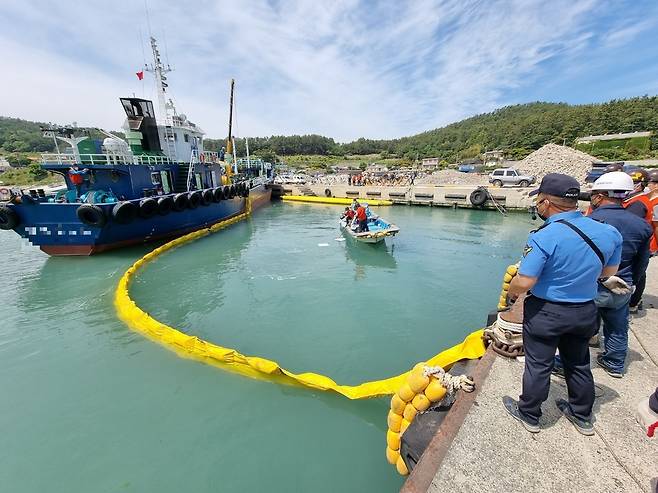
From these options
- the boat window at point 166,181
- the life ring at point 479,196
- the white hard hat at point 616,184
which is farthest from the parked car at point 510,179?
the white hard hat at point 616,184

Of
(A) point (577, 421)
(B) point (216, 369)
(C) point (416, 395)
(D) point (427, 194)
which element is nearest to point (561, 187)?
(A) point (577, 421)

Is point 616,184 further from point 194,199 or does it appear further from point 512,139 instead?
point 512,139

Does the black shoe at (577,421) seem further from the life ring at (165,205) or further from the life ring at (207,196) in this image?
the life ring at (207,196)

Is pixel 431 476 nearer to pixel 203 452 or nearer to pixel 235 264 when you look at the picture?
pixel 203 452

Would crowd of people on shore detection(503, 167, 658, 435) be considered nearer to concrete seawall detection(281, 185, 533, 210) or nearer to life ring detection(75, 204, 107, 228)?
life ring detection(75, 204, 107, 228)

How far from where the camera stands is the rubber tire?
1026cm

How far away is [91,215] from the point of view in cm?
1079

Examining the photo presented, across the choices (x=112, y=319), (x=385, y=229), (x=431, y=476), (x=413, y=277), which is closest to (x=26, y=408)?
(x=112, y=319)

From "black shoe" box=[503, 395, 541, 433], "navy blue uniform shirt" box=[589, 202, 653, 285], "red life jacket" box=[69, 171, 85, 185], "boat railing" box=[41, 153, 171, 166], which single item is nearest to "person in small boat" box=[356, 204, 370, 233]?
"navy blue uniform shirt" box=[589, 202, 653, 285]

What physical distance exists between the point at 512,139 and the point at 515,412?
9717 cm

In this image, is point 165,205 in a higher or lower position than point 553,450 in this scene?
higher

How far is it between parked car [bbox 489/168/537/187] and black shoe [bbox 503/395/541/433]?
2710cm

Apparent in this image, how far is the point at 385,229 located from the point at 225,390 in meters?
9.00

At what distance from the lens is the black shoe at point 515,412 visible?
7.73ft
